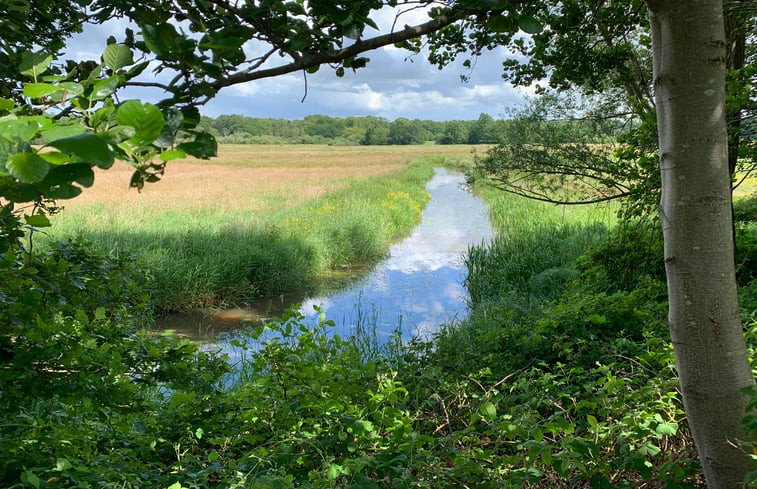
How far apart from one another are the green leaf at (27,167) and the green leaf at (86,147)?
0.03m

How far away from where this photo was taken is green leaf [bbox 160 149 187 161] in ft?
2.28

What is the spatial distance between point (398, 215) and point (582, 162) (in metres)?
10.5

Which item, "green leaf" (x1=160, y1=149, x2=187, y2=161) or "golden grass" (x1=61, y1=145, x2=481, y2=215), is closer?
"green leaf" (x1=160, y1=149, x2=187, y2=161)

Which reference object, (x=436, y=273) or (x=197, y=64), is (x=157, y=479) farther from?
(x=436, y=273)

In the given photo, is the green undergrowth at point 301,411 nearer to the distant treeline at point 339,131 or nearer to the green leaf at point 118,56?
the green leaf at point 118,56

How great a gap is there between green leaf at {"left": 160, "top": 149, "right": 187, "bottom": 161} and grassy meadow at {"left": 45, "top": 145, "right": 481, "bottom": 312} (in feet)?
13.0

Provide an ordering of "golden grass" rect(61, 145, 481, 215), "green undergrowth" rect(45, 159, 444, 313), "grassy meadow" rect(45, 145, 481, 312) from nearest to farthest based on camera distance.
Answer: "green undergrowth" rect(45, 159, 444, 313) < "grassy meadow" rect(45, 145, 481, 312) < "golden grass" rect(61, 145, 481, 215)

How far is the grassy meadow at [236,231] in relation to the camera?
9.30m

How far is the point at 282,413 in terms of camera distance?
2490mm

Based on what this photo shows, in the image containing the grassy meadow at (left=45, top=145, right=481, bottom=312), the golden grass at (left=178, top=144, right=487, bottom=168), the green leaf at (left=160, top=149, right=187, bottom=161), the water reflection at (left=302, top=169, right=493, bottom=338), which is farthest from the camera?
the golden grass at (left=178, top=144, right=487, bottom=168)

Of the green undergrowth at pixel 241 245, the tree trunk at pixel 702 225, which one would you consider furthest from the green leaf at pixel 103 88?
the green undergrowth at pixel 241 245

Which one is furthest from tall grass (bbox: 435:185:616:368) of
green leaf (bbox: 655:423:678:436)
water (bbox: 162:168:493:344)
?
green leaf (bbox: 655:423:678:436)

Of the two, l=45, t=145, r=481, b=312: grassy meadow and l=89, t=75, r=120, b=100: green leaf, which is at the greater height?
l=89, t=75, r=120, b=100: green leaf

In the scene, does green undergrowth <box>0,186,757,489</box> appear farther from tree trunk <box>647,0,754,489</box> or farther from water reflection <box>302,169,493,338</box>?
water reflection <box>302,169,493,338</box>
